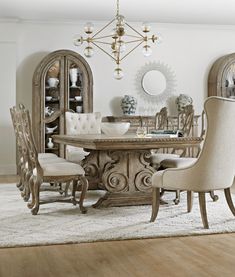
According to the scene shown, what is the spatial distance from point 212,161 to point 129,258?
1.12 meters

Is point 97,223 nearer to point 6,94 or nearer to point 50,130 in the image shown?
point 50,130

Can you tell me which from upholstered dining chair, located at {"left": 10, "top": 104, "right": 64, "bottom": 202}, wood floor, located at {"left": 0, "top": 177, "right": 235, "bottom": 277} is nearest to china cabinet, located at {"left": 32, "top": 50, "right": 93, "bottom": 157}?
upholstered dining chair, located at {"left": 10, "top": 104, "right": 64, "bottom": 202}

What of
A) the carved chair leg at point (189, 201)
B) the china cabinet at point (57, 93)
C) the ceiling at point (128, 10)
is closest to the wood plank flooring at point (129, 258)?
the carved chair leg at point (189, 201)

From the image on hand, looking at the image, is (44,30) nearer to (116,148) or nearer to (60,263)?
(116,148)

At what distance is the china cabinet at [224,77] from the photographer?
812 centimetres

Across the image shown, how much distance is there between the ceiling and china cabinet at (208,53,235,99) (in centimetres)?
66

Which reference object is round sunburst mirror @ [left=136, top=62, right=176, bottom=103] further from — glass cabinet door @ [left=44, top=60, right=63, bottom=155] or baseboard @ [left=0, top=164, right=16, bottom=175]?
baseboard @ [left=0, top=164, right=16, bottom=175]

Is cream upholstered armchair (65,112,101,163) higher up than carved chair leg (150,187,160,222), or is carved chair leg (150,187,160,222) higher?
cream upholstered armchair (65,112,101,163)

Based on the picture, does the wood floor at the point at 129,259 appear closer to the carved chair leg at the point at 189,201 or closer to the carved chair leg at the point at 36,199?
the carved chair leg at the point at 189,201

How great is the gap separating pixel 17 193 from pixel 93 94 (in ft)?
9.45

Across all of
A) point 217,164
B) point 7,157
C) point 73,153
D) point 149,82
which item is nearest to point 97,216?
point 217,164

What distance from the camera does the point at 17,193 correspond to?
5.59 m

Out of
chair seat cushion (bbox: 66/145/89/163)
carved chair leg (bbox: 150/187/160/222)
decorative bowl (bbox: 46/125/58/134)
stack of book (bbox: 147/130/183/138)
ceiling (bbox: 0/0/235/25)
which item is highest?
ceiling (bbox: 0/0/235/25)

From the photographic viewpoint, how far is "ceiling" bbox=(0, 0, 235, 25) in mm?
6730
